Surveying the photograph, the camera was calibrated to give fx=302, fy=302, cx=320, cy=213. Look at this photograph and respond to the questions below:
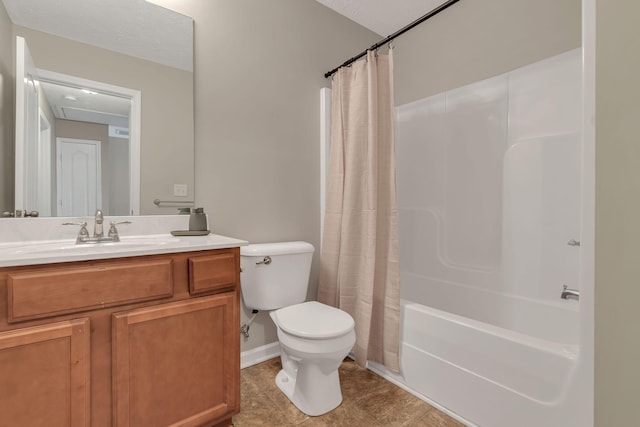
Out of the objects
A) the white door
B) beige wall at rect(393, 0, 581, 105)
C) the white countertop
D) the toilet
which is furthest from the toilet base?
beige wall at rect(393, 0, 581, 105)

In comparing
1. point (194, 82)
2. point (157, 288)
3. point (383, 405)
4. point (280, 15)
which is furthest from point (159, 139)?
point (383, 405)

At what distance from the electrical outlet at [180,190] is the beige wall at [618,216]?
1.72 metres

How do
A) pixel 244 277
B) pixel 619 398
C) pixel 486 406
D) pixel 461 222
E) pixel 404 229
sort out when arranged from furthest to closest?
pixel 404 229
pixel 461 222
pixel 244 277
pixel 486 406
pixel 619 398

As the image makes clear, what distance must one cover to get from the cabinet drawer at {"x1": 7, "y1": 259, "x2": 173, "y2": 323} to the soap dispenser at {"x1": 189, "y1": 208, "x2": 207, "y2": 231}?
1.47 feet

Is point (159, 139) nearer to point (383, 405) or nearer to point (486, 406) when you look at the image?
point (383, 405)

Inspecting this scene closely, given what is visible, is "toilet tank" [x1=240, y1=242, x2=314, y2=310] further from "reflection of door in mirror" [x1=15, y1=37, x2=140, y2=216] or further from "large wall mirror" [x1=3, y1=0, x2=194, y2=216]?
"reflection of door in mirror" [x1=15, y1=37, x2=140, y2=216]

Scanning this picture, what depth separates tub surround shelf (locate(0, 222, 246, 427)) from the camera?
92cm

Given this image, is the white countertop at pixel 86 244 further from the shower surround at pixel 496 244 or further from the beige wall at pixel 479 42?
the beige wall at pixel 479 42

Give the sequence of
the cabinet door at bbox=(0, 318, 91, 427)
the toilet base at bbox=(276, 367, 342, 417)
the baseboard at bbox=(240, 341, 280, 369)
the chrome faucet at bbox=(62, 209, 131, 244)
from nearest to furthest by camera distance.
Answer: the cabinet door at bbox=(0, 318, 91, 427) < the chrome faucet at bbox=(62, 209, 131, 244) < the toilet base at bbox=(276, 367, 342, 417) < the baseboard at bbox=(240, 341, 280, 369)

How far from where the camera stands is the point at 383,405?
1546 mm

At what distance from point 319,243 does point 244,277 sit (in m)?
0.69

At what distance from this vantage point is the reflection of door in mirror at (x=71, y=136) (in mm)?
1354

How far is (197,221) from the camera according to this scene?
1.60 metres

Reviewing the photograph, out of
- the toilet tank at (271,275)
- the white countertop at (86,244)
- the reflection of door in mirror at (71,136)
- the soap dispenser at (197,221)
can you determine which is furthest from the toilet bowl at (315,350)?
the reflection of door in mirror at (71,136)
